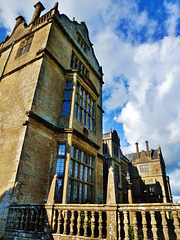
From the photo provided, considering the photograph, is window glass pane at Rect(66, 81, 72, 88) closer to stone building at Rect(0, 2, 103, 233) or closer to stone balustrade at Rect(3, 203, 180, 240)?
stone building at Rect(0, 2, 103, 233)

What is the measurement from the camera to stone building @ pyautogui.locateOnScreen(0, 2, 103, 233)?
759 cm

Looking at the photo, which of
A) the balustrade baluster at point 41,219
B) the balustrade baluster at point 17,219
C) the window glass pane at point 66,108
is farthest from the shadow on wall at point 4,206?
the window glass pane at point 66,108

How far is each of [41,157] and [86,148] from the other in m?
3.25

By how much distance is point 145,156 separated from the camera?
1567 inches

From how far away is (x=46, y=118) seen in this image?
934 cm

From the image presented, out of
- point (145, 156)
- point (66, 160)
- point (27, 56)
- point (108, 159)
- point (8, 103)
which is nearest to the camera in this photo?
point (66, 160)

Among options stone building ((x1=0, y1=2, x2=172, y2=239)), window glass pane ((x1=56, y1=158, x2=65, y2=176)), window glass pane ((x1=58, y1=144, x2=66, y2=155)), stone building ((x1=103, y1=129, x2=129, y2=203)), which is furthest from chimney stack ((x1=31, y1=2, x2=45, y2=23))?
stone building ((x1=103, y1=129, x2=129, y2=203))

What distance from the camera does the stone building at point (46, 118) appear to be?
7590 millimetres

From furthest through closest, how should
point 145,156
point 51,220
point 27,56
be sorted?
point 145,156 < point 27,56 < point 51,220

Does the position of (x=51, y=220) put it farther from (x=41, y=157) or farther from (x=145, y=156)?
(x=145, y=156)

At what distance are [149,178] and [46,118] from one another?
33.7 m

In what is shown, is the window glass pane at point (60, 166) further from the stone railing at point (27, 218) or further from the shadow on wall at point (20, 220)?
the stone railing at point (27, 218)

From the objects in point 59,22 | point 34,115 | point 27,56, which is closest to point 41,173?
point 34,115

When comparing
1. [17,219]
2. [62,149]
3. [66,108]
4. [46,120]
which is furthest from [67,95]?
[17,219]
